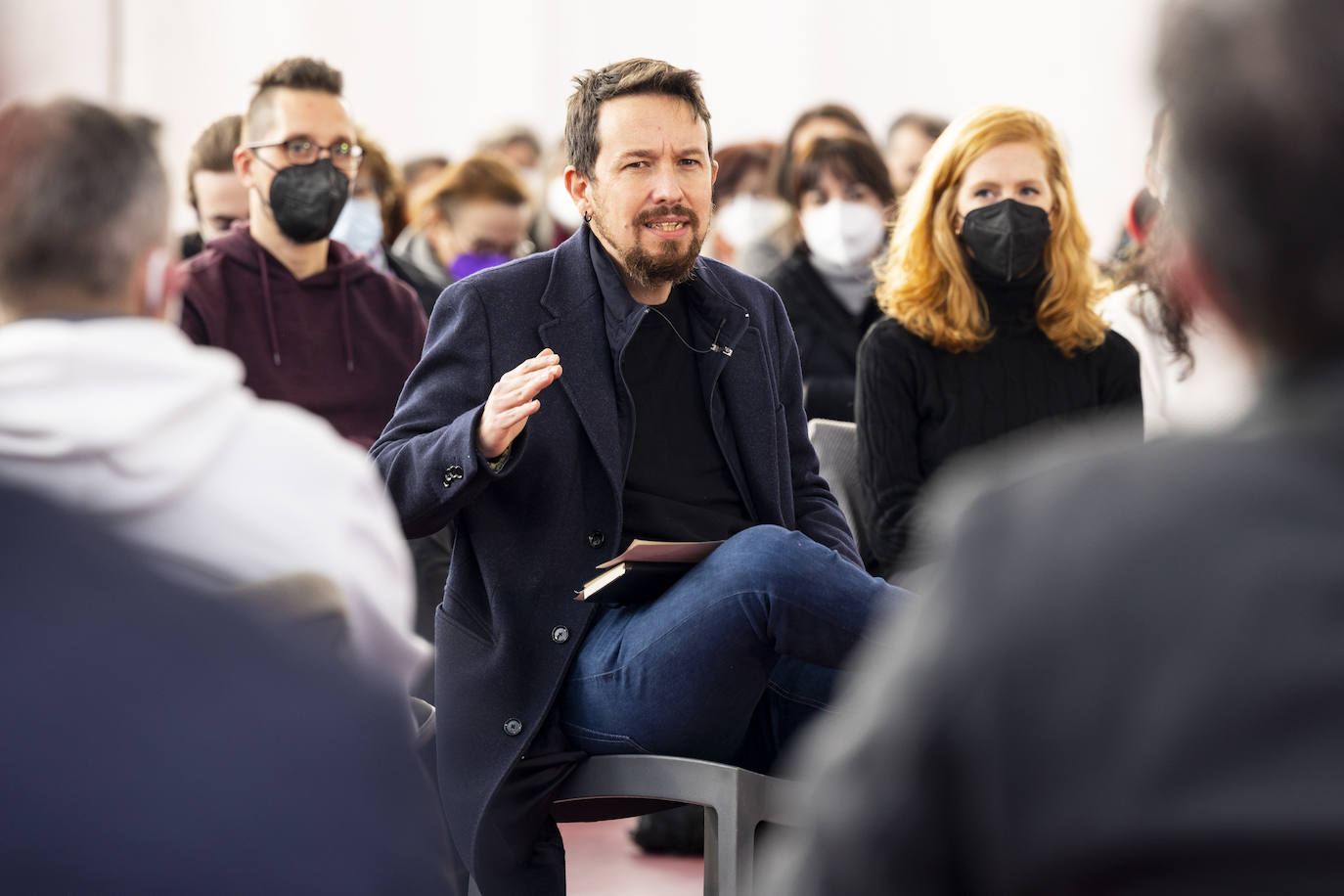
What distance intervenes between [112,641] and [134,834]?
118 millimetres

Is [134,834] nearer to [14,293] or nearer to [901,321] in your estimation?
[14,293]

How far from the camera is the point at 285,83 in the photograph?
11.9 ft

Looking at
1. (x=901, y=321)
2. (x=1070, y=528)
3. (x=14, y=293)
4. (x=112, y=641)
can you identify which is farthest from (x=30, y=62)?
(x=1070, y=528)

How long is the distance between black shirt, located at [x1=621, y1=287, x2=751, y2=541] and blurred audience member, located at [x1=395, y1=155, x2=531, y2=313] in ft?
7.39

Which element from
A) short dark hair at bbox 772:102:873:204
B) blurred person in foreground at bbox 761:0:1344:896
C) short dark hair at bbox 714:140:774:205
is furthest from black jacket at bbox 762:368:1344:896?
short dark hair at bbox 714:140:774:205

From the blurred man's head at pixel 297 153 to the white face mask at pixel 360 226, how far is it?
0.98 m

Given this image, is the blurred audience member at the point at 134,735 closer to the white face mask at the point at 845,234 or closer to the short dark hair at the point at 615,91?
the short dark hair at the point at 615,91

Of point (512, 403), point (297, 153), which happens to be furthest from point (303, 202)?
point (512, 403)

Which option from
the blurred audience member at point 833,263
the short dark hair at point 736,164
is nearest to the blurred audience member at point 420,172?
the short dark hair at point 736,164

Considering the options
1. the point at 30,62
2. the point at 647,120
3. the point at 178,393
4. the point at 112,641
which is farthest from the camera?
the point at 30,62

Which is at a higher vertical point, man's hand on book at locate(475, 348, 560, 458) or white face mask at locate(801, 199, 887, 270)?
white face mask at locate(801, 199, 887, 270)

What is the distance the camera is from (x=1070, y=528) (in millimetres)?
720

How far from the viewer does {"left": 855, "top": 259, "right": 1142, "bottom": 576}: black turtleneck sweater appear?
311 cm

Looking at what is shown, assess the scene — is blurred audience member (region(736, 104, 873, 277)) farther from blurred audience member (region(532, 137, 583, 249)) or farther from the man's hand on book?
the man's hand on book
